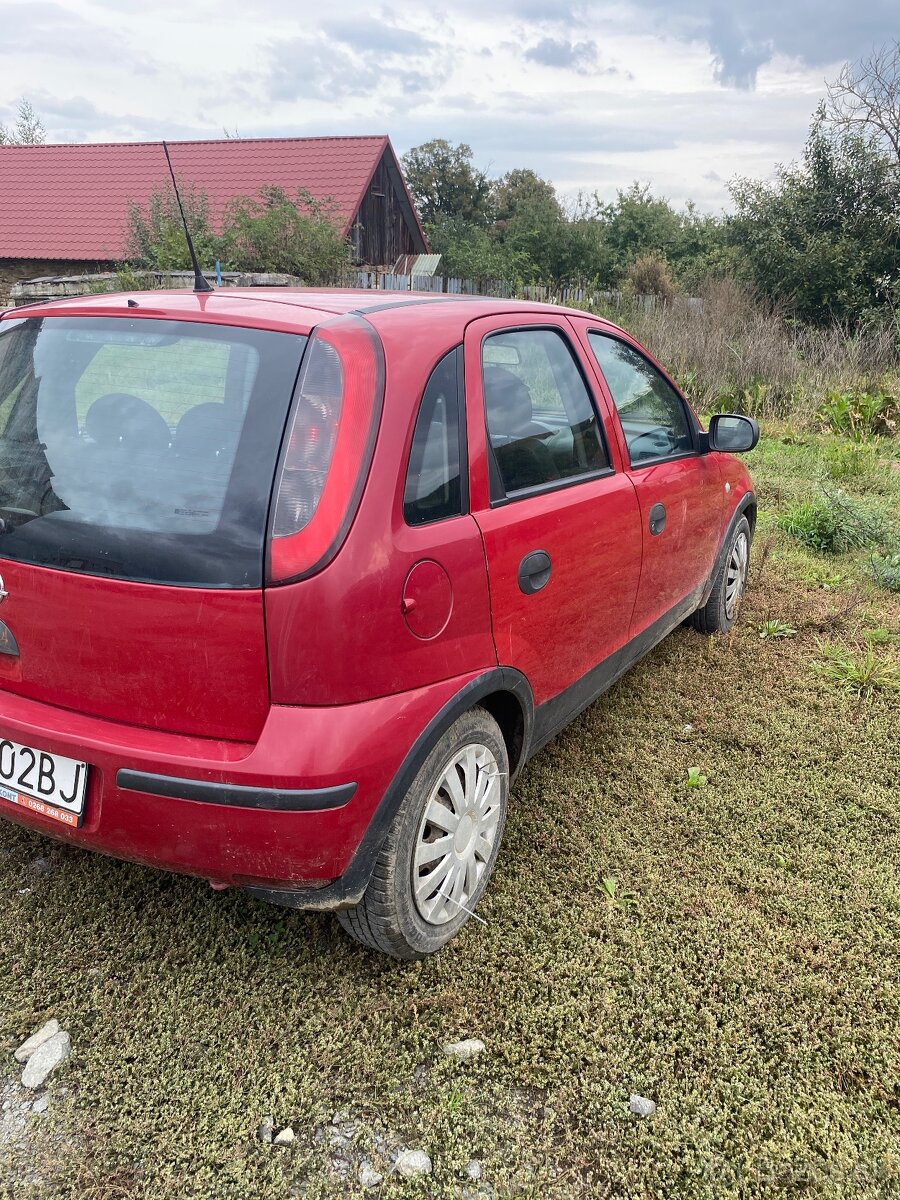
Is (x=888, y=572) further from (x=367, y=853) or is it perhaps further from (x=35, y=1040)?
(x=35, y=1040)

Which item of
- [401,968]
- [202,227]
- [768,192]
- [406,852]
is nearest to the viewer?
[406,852]

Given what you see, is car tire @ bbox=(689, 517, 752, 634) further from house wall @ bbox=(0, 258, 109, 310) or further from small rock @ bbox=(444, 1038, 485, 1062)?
house wall @ bbox=(0, 258, 109, 310)

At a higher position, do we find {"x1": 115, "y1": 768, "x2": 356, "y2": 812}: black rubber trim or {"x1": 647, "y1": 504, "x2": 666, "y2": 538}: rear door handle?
{"x1": 647, "y1": 504, "x2": 666, "y2": 538}: rear door handle

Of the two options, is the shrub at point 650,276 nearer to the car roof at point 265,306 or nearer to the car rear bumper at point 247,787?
the car roof at point 265,306

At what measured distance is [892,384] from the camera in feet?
34.6

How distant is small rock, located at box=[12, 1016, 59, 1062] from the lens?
1948 mm

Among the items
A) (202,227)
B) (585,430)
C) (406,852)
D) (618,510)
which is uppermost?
(202,227)

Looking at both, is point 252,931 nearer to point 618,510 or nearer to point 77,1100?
point 77,1100

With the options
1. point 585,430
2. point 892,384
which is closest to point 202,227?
point 892,384

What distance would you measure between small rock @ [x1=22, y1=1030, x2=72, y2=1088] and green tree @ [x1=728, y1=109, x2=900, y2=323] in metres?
17.6

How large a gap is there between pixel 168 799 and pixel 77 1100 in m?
0.74

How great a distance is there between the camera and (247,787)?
5.66ft

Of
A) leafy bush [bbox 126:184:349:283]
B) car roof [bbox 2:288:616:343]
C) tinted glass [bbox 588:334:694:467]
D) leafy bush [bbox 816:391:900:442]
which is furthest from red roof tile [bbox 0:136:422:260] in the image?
car roof [bbox 2:288:616:343]

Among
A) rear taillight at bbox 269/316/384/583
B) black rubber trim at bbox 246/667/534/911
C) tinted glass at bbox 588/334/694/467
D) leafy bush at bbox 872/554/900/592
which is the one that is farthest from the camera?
leafy bush at bbox 872/554/900/592
